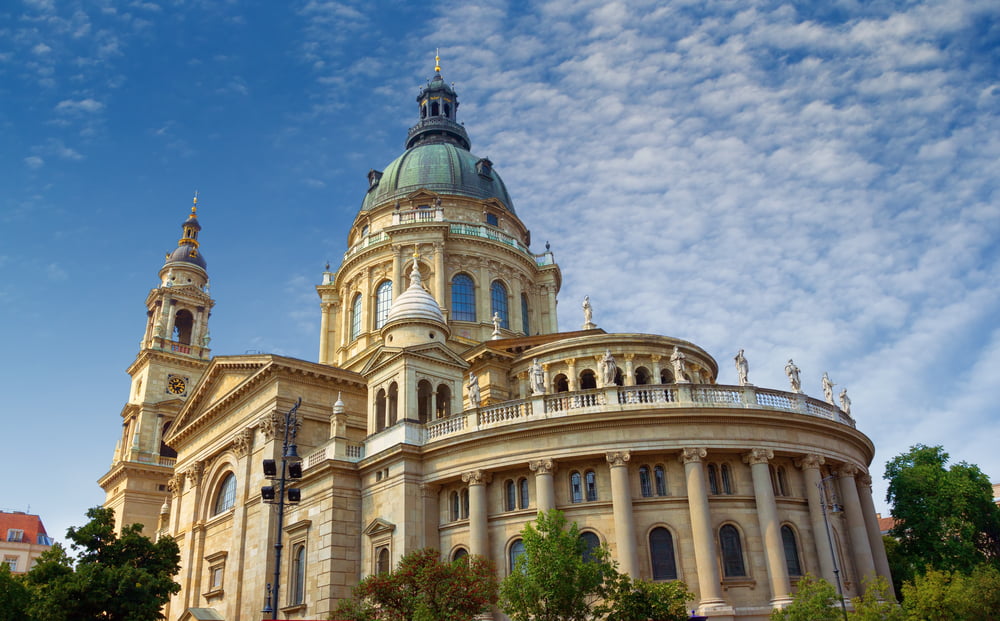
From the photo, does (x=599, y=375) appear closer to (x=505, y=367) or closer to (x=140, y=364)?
(x=505, y=367)

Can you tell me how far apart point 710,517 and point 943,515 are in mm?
21393

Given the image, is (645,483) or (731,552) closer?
(731,552)

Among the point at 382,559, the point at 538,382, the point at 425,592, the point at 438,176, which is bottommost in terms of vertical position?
the point at 425,592

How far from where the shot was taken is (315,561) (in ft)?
112

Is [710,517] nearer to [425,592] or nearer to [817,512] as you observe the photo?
[817,512]

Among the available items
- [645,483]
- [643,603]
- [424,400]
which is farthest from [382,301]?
[643,603]

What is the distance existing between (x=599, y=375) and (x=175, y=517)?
27435 mm

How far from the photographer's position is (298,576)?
3553cm

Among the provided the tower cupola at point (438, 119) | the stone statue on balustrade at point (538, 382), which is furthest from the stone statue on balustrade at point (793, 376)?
the tower cupola at point (438, 119)

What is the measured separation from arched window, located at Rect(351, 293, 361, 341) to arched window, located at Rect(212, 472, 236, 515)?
45.3ft

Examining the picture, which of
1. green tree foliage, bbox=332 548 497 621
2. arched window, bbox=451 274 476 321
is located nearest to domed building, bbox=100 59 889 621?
arched window, bbox=451 274 476 321

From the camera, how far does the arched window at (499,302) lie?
55.6 m

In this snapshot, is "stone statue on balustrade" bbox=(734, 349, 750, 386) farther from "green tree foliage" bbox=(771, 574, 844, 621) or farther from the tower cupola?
the tower cupola

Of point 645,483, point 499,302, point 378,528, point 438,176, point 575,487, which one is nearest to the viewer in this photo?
point 645,483
